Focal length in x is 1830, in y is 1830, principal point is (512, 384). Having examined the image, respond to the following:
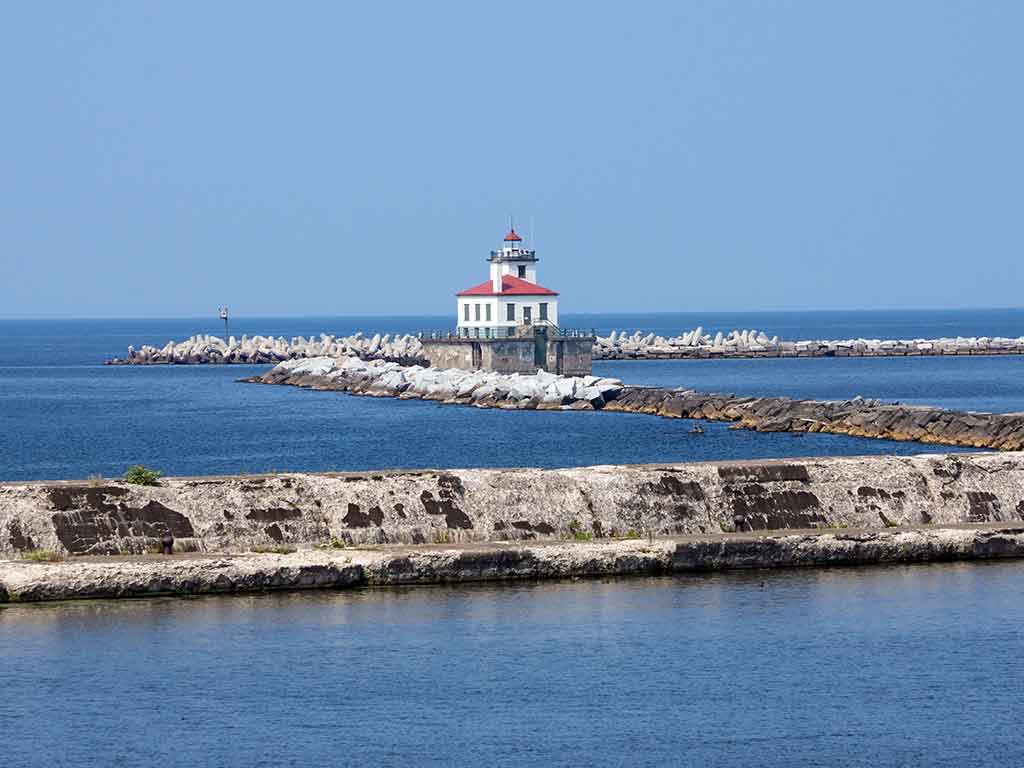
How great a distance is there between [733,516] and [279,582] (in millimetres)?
7809

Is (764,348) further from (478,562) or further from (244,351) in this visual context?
(478,562)

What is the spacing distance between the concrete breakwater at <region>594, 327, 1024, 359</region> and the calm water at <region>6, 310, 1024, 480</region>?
15.3 m

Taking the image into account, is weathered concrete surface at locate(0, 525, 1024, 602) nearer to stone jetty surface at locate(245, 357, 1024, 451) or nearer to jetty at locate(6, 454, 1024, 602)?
jetty at locate(6, 454, 1024, 602)

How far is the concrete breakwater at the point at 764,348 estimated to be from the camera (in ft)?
462

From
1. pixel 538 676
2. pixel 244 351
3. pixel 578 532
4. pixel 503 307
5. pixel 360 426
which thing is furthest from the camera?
pixel 244 351

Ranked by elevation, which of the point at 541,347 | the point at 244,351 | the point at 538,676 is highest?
the point at 541,347

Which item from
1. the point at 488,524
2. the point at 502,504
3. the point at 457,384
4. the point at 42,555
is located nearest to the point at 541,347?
the point at 457,384

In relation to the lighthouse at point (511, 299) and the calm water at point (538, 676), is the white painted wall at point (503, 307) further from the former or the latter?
the calm water at point (538, 676)

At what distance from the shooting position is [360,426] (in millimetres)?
75125

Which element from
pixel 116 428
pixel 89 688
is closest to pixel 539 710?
pixel 89 688

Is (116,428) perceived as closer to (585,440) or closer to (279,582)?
(585,440)

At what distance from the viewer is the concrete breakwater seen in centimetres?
14075

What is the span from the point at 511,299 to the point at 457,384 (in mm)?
5558

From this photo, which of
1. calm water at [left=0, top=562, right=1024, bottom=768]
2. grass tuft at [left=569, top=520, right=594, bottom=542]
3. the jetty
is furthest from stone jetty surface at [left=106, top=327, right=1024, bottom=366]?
calm water at [left=0, top=562, right=1024, bottom=768]
